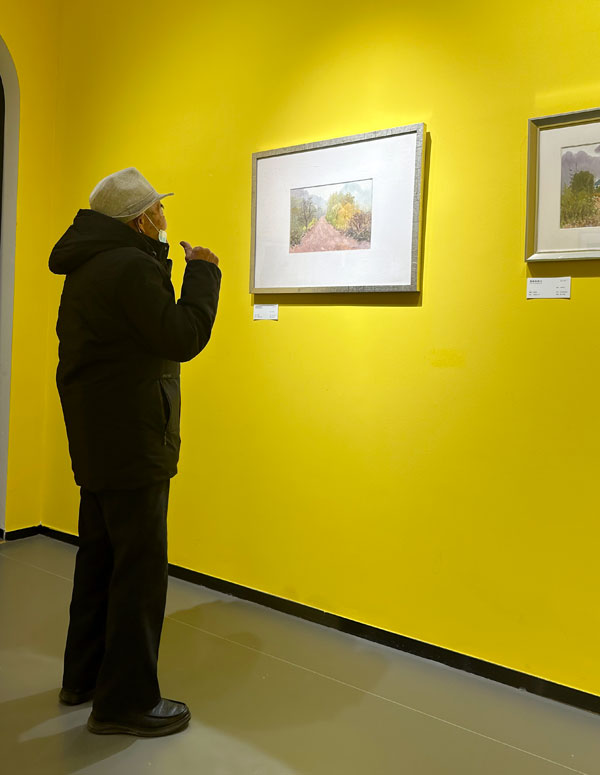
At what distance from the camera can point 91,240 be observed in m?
1.91

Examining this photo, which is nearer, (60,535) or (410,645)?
(410,645)

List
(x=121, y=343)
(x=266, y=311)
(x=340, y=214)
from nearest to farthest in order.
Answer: (x=121, y=343) → (x=340, y=214) → (x=266, y=311)

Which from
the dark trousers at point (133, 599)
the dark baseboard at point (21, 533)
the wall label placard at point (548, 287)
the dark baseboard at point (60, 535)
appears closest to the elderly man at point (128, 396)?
the dark trousers at point (133, 599)

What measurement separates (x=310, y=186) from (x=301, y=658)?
1692 mm

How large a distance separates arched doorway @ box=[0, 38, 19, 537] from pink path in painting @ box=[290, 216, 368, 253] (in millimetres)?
1670

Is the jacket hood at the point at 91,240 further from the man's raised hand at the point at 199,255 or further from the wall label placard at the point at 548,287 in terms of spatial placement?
the wall label placard at the point at 548,287

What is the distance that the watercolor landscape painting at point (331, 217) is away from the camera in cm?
255

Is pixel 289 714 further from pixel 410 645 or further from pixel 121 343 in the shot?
Answer: pixel 121 343

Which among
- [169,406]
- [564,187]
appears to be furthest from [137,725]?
[564,187]

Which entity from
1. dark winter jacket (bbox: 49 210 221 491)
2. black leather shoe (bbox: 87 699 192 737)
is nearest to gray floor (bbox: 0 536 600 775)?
black leather shoe (bbox: 87 699 192 737)

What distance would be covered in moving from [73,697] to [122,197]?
1435mm

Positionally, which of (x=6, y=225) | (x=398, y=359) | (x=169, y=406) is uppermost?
(x=6, y=225)

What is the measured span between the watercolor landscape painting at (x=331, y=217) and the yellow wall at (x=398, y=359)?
0.21 m

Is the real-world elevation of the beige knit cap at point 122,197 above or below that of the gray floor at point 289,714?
above
